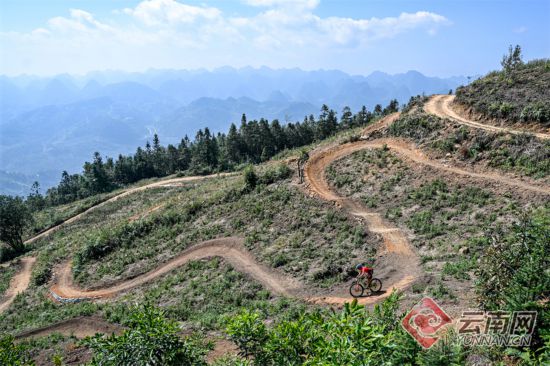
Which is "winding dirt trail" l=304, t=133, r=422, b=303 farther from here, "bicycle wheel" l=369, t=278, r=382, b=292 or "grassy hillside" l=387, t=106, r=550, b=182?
"grassy hillside" l=387, t=106, r=550, b=182

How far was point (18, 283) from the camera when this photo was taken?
40.9 metres

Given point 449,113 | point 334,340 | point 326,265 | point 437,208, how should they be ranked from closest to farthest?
point 334,340 → point 326,265 → point 437,208 → point 449,113

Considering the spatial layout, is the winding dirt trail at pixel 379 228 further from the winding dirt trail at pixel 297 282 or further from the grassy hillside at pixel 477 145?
the grassy hillside at pixel 477 145

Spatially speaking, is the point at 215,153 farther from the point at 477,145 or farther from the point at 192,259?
the point at 477,145

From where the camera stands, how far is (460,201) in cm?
2634

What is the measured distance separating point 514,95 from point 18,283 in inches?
2279

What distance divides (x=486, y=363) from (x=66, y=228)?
68.1 meters

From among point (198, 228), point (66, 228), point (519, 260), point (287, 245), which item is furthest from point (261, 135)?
point (519, 260)

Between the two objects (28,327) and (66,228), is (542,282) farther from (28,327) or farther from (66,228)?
(66,228)

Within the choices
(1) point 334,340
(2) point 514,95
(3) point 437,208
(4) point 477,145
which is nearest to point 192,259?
(3) point 437,208

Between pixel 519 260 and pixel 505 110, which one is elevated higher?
pixel 505 110

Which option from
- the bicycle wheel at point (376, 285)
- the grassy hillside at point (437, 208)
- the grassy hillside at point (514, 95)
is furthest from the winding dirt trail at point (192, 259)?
the grassy hillside at point (514, 95)

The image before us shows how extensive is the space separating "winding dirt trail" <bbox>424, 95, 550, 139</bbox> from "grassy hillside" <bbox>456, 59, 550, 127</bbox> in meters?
1.41

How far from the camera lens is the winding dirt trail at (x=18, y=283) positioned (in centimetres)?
3616
